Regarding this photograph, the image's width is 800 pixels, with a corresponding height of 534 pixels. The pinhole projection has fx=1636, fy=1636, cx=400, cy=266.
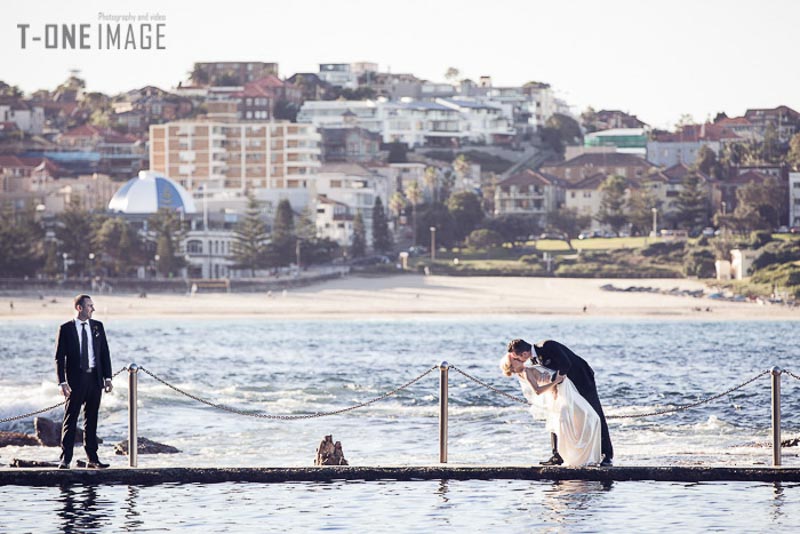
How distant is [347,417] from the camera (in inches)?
1082

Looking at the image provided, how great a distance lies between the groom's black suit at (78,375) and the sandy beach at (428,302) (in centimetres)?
6181

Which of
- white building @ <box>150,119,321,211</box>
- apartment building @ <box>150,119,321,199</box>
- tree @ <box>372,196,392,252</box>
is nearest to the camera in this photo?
tree @ <box>372,196,392,252</box>

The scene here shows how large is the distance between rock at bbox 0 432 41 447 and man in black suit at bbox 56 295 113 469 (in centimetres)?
816

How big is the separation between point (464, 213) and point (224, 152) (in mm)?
30783

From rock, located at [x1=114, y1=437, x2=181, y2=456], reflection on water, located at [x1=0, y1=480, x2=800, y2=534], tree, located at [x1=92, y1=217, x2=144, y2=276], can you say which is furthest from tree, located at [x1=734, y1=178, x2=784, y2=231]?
reflection on water, located at [x1=0, y1=480, x2=800, y2=534]

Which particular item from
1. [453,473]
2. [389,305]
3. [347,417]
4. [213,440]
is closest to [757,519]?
[453,473]

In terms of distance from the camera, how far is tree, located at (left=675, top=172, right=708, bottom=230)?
109 metres

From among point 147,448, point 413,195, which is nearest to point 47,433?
point 147,448

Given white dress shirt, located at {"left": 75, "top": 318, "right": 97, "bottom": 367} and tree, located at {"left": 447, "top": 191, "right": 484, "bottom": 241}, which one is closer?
white dress shirt, located at {"left": 75, "top": 318, "right": 97, "bottom": 367}

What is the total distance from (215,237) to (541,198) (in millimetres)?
29168

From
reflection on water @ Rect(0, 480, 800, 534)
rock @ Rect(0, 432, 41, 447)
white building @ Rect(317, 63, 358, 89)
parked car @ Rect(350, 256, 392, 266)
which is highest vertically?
white building @ Rect(317, 63, 358, 89)

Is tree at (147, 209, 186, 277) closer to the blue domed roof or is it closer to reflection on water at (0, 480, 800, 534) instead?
the blue domed roof

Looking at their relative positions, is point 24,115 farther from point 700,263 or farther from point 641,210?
point 700,263

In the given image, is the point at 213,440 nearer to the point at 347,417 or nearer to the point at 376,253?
the point at 347,417
